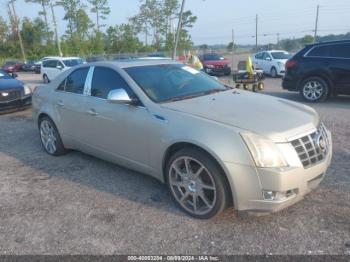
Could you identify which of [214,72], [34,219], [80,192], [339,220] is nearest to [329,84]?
[339,220]

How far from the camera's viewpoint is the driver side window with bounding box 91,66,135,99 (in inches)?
170

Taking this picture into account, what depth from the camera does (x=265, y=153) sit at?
312 cm

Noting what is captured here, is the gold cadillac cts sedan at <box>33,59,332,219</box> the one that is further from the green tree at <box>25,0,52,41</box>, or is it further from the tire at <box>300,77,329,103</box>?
the green tree at <box>25,0,52,41</box>

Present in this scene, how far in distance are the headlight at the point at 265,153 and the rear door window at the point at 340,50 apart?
745 centimetres

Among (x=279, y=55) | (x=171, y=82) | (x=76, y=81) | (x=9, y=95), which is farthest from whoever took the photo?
(x=279, y=55)

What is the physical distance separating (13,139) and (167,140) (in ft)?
15.4

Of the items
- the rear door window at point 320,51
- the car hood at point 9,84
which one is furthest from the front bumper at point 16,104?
the rear door window at point 320,51

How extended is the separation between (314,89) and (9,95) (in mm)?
8377

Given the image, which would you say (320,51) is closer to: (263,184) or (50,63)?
(263,184)

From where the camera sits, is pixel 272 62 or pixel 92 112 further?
pixel 272 62

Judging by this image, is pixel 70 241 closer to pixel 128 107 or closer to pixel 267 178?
pixel 128 107

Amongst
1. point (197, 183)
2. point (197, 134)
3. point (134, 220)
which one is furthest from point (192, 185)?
point (134, 220)

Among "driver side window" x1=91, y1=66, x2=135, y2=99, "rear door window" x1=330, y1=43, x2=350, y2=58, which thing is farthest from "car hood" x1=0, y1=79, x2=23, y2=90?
"rear door window" x1=330, y1=43, x2=350, y2=58

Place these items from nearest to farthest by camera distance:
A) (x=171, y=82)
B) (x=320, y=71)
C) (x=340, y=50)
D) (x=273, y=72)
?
(x=171, y=82) → (x=340, y=50) → (x=320, y=71) → (x=273, y=72)
